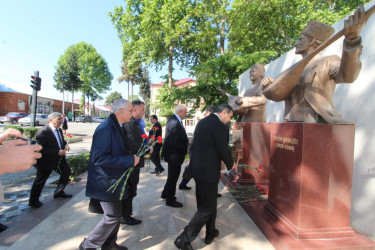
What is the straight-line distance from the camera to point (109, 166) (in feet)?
7.72

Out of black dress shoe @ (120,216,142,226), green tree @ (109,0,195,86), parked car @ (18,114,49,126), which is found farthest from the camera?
parked car @ (18,114,49,126)

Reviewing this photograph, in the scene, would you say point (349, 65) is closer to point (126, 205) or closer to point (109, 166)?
point (109, 166)

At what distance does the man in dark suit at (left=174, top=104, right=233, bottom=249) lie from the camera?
2.57 metres

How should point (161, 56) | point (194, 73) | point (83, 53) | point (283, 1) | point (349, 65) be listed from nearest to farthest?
point (349, 65)
point (194, 73)
point (283, 1)
point (161, 56)
point (83, 53)

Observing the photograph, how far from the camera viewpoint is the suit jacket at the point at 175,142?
3992 mm

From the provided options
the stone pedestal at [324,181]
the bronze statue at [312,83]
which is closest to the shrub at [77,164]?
the bronze statue at [312,83]

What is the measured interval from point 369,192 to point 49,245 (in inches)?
184

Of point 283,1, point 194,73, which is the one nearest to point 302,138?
point 194,73

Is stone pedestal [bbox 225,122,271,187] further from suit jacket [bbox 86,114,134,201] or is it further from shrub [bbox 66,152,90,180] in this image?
shrub [bbox 66,152,90,180]

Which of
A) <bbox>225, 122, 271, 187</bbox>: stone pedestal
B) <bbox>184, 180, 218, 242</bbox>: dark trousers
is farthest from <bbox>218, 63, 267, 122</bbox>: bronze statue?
<bbox>184, 180, 218, 242</bbox>: dark trousers

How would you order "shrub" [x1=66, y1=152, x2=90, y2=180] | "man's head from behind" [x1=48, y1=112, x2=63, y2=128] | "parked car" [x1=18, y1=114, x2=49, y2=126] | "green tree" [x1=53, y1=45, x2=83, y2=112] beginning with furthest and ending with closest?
"green tree" [x1=53, y1=45, x2=83, y2=112], "parked car" [x1=18, y1=114, x2=49, y2=126], "shrub" [x1=66, y1=152, x2=90, y2=180], "man's head from behind" [x1=48, y1=112, x2=63, y2=128]

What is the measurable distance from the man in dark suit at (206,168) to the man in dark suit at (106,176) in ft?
2.66

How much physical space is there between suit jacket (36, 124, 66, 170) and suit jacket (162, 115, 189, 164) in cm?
213

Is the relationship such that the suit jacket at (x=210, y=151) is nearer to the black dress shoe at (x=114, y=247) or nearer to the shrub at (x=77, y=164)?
the black dress shoe at (x=114, y=247)
